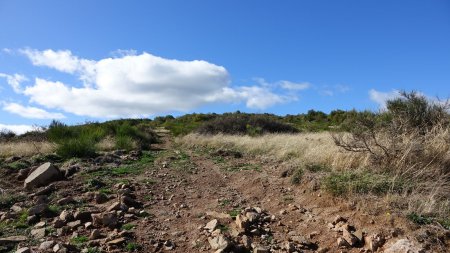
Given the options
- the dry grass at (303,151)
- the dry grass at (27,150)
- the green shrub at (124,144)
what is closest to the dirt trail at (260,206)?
the dry grass at (303,151)

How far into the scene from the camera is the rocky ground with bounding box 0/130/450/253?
4480 millimetres

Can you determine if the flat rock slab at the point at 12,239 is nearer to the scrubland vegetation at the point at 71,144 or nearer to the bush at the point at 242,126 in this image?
the scrubland vegetation at the point at 71,144

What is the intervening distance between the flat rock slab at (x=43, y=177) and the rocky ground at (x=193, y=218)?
2cm

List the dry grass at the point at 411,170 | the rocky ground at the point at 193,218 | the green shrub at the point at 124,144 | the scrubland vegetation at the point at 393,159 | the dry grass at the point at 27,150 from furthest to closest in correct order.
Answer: the green shrub at the point at 124,144, the dry grass at the point at 27,150, the scrubland vegetation at the point at 393,159, the dry grass at the point at 411,170, the rocky ground at the point at 193,218

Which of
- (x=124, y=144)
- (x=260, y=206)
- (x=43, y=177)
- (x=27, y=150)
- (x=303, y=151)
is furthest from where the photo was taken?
(x=124, y=144)

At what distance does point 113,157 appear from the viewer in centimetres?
1177

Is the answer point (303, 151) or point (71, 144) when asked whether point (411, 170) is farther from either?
point (71, 144)

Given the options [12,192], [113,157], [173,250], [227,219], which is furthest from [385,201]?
[113,157]

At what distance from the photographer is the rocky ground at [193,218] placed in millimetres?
4480

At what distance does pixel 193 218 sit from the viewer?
572 cm

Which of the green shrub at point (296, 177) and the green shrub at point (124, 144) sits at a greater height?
the green shrub at point (124, 144)

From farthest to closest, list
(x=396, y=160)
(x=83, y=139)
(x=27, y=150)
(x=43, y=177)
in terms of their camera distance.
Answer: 1. (x=27, y=150)
2. (x=83, y=139)
3. (x=43, y=177)
4. (x=396, y=160)

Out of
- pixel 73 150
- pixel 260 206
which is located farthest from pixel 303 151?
pixel 73 150

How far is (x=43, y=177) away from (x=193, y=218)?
14.0 ft
